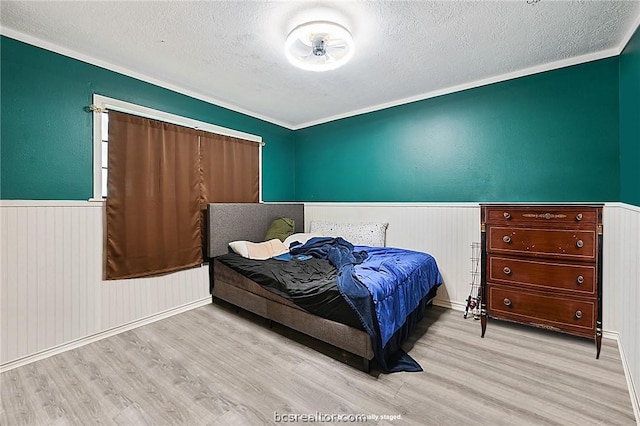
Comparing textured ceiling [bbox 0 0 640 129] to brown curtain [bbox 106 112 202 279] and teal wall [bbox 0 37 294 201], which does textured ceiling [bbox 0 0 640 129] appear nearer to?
teal wall [bbox 0 37 294 201]

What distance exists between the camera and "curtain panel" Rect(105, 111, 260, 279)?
2.57 meters

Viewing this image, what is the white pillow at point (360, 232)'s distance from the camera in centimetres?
354

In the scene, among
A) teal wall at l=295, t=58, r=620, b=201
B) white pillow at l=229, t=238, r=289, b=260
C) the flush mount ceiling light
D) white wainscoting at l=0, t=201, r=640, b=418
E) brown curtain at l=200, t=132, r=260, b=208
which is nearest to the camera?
the flush mount ceiling light

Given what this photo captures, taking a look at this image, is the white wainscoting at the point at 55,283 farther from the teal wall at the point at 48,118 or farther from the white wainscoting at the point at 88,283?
the teal wall at the point at 48,118

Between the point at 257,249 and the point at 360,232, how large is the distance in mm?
1317

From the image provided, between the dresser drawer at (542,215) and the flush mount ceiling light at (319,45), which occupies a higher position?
the flush mount ceiling light at (319,45)

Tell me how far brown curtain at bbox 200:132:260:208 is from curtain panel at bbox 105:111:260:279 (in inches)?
0.5

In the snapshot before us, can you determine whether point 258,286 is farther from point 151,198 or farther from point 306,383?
point 151,198

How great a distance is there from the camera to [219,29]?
6.65ft

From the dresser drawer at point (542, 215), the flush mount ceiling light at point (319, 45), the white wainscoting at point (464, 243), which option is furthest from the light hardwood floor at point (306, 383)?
the flush mount ceiling light at point (319, 45)

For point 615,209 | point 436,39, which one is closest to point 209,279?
point 436,39

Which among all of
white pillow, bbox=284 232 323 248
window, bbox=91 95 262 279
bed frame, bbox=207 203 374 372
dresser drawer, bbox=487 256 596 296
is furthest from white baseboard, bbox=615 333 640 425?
window, bbox=91 95 262 279

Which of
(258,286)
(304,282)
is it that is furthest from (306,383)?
(258,286)

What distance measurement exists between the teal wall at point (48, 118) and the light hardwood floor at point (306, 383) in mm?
1386
